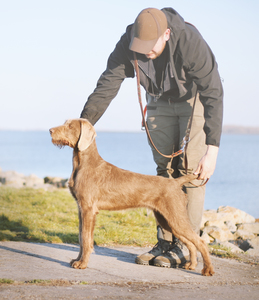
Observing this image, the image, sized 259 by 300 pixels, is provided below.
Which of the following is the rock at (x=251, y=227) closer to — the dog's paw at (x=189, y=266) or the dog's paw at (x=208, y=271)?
the dog's paw at (x=189, y=266)

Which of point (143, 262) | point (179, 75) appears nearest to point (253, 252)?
point (143, 262)

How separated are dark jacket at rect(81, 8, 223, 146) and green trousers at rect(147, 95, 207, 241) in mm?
168

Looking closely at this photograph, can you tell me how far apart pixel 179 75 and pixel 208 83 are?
388 millimetres

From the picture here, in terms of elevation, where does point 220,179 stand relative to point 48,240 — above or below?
below

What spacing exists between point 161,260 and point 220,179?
24363 mm

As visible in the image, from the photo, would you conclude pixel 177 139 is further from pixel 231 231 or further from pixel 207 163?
pixel 231 231

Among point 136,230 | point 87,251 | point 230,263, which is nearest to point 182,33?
point 87,251

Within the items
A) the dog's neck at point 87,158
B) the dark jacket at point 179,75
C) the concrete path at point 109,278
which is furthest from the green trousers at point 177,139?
the dog's neck at point 87,158

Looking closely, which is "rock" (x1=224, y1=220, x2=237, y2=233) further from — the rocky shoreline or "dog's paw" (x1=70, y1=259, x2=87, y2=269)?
"dog's paw" (x1=70, y1=259, x2=87, y2=269)

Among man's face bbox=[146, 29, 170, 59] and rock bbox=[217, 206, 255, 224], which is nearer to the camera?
man's face bbox=[146, 29, 170, 59]

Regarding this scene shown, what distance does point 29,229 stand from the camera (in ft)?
22.5

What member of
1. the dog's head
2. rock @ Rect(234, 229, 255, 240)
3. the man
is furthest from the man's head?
rock @ Rect(234, 229, 255, 240)

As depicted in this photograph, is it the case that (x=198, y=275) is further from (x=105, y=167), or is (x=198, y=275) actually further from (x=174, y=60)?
(x=174, y=60)

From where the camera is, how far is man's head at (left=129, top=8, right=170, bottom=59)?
166 inches
